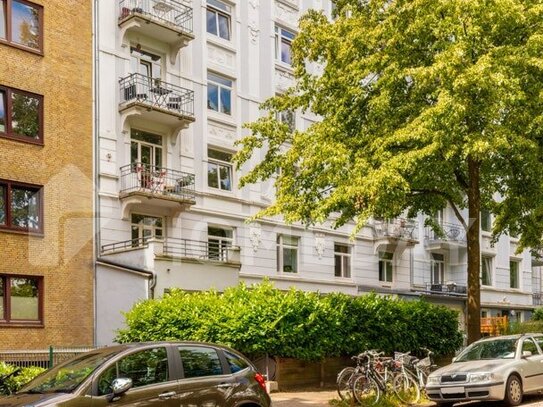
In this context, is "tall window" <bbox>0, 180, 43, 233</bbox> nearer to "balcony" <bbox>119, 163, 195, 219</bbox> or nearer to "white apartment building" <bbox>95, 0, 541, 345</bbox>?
"white apartment building" <bbox>95, 0, 541, 345</bbox>

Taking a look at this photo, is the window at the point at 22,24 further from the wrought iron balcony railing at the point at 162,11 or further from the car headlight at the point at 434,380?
the car headlight at the point at 434,380

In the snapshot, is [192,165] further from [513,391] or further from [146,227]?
[513,391]

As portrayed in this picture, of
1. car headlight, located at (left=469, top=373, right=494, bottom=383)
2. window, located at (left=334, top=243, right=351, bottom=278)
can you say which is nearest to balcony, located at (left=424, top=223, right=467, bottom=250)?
window, located at (left=334, top=243, right=351, bottom=278)

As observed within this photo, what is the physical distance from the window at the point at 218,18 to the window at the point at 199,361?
20.3m

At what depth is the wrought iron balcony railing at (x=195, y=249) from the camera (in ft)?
83.3

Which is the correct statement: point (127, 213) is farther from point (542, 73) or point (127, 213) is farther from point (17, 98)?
point (542, 73)

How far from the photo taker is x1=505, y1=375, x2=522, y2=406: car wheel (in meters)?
15.1

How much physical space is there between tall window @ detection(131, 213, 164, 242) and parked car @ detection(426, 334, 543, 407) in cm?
1212

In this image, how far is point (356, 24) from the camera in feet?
67.7

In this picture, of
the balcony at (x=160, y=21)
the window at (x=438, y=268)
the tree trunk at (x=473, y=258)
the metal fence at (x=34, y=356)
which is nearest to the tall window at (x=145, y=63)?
the balcony at (x=160, y=21)

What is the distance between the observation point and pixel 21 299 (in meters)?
22.1

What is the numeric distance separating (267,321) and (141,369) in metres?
8.07

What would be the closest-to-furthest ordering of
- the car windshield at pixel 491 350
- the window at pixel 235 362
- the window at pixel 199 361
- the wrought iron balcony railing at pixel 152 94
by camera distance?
the window at pixel 199 361 → the window at pixel 235 362 → the car windshield at pixel 491 350 → the wrought iron balcony railing at pixel 152 94

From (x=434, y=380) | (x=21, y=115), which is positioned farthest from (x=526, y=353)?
(x=21, y=115)
